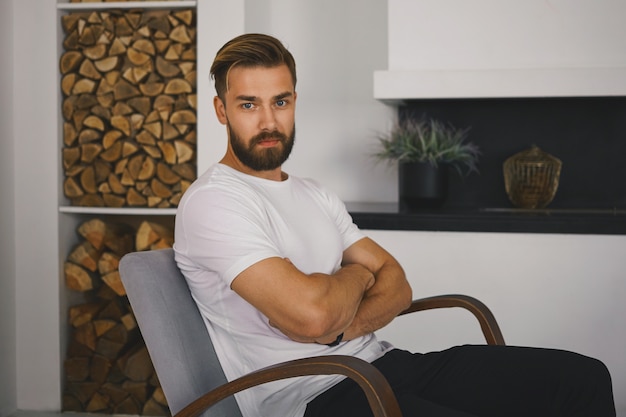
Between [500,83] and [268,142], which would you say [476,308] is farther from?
[500,83]

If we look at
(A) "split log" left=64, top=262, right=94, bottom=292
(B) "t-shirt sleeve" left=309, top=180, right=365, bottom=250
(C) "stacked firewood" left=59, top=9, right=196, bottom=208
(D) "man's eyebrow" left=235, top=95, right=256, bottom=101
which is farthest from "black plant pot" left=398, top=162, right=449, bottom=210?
(D) "man's eyebrow" left=235, top=95, right=256, bottom=101

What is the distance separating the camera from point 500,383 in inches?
83.9

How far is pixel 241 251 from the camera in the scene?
76.4 inches

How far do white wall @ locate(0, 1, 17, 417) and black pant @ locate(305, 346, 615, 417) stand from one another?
6.81ft

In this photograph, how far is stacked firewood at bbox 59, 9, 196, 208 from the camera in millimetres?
3637

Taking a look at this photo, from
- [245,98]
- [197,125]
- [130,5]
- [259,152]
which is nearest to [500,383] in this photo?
[259,152]

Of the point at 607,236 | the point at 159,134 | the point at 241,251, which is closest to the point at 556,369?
the point at 241,251

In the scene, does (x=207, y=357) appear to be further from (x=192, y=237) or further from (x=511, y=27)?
(x=511, y=27)

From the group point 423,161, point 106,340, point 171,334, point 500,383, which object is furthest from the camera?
point 106,340

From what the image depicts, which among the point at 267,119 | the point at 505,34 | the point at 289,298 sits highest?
the point at 505,34

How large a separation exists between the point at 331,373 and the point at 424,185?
1951mm

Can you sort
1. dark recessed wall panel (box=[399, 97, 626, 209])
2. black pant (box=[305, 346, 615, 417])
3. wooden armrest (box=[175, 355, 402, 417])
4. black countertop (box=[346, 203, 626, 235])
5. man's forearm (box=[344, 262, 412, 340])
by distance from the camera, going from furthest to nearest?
dark recessed wall panel (box=[399, 97, 626, 209])
black countertop (box=[346, 203, 626, 235])
man's forearm (box=[344, 262, 412, 340])
black pant (box=[305, 346, 615, 417])
wooden armrest (box=[175, 355, 402, 417])

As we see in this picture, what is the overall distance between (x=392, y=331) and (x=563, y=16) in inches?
54.4

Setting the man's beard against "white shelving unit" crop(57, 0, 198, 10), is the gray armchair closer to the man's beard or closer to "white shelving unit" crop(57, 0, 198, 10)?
the man's beard
